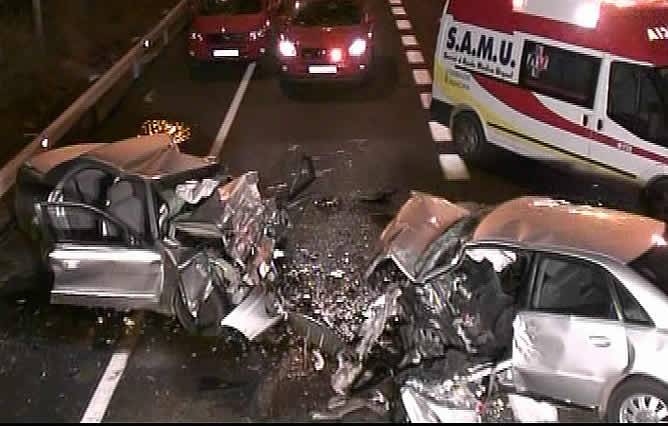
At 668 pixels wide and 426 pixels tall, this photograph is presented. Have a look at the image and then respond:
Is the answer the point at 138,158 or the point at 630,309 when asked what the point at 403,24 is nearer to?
the point at 138,158

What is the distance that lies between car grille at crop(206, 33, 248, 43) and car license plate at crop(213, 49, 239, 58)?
20 centimetres

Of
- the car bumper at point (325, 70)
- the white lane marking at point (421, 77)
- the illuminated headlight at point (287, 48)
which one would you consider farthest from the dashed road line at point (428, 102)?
the illuminated headlight at point (287, 48)

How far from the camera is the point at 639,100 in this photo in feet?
34.8

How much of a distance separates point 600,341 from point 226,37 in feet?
47.0

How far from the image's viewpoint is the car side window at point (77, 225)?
8742 millimetres

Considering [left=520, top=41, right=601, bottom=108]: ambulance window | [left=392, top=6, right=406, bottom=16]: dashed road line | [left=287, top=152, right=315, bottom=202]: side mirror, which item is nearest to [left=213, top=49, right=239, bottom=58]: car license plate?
[left=287, top=152, right=315, bottom=202]: side mirror

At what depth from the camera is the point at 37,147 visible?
12.7m

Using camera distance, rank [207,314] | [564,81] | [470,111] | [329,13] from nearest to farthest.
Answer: [207,314] → [564,81] → [470,111] → [329,13]

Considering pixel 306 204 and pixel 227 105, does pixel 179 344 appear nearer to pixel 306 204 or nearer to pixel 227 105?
pixel 306 204

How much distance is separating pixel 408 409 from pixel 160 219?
3281mm

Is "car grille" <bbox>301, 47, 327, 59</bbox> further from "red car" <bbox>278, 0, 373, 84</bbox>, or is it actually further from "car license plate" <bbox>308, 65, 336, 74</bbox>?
"car license plate" <bbox>308, 65, 336, 74</bbox>

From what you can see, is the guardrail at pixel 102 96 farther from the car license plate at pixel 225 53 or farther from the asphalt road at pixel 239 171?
the car license plate at pixel 225 53

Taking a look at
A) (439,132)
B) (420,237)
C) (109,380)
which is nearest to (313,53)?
(439,132)

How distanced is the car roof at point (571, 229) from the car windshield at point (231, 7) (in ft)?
44.5
